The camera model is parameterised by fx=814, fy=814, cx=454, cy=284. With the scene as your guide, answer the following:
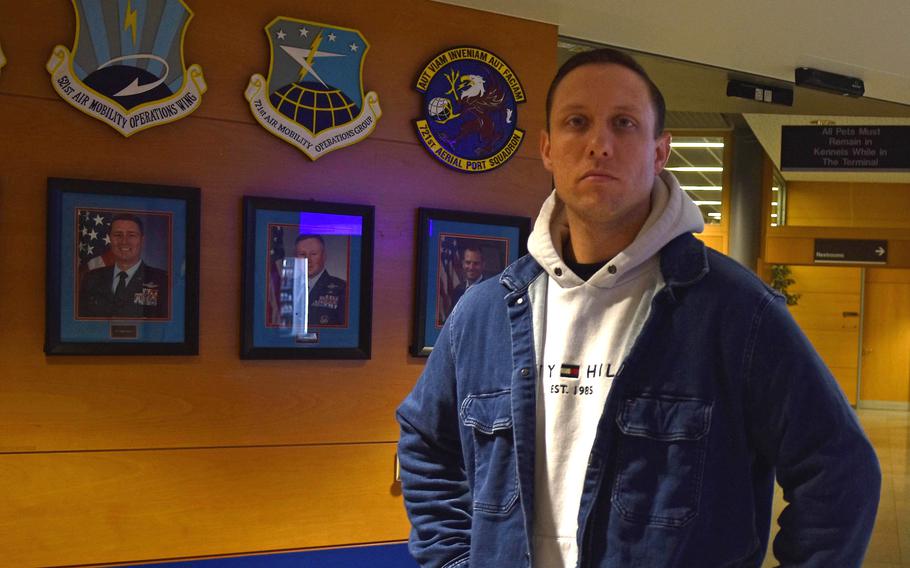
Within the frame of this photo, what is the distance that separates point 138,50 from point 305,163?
0.67 metres

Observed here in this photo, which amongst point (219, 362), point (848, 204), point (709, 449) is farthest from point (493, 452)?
point (848, 204)

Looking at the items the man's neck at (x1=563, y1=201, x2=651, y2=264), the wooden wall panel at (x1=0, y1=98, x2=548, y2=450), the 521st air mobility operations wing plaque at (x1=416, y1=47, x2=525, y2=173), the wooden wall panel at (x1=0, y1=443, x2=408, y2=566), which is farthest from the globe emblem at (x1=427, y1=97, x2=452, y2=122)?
the man's neck at (x1=563, y1=201, x2=651, y2=264)

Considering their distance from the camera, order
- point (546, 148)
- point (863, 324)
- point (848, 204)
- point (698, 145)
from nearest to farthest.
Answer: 1. point (546, 148)
2. point (698, 145)
3. point (848, 204)
4. point (863, 324)

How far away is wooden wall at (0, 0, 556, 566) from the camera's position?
261cm

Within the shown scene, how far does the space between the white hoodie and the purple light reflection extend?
1.83m

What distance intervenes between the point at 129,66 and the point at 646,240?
2096 mm

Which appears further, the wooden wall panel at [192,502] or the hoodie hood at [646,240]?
the wooden wall panel at [192,502]

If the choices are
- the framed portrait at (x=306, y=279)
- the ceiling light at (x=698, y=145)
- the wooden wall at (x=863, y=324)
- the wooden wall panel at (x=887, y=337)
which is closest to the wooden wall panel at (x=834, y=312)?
the wooden wall at (x=863, y=324)

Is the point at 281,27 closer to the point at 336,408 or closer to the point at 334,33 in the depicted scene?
the point at 334,33

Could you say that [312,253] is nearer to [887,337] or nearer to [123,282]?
[123,282]

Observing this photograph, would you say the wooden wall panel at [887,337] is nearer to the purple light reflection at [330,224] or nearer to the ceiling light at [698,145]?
the ceiling light at [698,145]

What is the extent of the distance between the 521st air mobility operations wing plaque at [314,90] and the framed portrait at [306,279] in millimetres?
261

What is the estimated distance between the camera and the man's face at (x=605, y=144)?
1.25 m

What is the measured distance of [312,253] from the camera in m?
3.01
